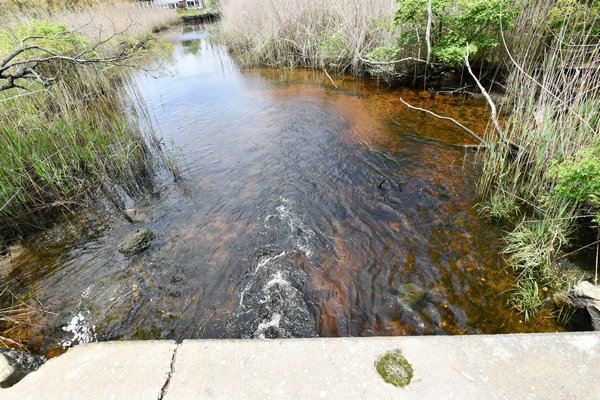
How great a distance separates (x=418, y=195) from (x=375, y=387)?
2596 mm

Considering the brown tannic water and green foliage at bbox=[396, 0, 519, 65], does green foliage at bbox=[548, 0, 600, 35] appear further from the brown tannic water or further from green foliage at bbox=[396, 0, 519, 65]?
the brown tannic water

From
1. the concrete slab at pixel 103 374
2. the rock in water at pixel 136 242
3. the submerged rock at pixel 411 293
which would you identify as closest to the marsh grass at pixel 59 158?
the rock in water at pixel 136 242

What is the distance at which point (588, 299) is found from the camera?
6.45 feet

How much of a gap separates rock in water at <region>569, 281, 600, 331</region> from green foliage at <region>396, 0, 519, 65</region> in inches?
185

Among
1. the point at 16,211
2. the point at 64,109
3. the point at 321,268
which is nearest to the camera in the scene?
Answer: the point at 321,268

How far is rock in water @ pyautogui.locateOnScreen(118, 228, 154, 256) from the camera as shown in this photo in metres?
2.91

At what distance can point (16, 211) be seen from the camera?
310 centimetres

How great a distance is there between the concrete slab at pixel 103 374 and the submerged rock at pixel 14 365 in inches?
2.8

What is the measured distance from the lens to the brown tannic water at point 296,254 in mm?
2238

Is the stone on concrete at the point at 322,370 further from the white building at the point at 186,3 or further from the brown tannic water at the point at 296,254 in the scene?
the white building at the point at 186,3

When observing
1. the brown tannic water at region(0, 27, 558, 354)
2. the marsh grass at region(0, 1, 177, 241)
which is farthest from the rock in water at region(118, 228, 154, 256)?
the marsh grass at region(0, 1, 177, 241)

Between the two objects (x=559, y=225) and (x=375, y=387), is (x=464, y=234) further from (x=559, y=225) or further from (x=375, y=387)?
(x=375, y=387)

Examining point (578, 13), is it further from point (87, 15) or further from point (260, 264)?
point (87, 15)

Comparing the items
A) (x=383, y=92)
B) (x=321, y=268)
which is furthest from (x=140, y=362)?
(x=383, y=92)
